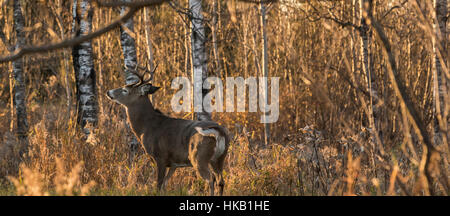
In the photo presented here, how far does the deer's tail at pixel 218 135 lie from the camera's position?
6.30 m

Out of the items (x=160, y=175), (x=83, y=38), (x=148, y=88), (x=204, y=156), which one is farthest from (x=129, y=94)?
(x=83, y=38)

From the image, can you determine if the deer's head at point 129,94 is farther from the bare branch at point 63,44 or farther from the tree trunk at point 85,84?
the bare branch at point 63,44

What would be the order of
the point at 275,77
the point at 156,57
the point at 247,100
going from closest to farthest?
1. the point at 275,77
2. the point at 247,100
3. the point at 156,57

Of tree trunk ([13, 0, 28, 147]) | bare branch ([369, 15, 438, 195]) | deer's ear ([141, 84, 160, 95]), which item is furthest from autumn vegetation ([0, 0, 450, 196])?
deer's ear ([141, 84, 160, 95])

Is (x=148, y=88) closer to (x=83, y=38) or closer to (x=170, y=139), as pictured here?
(x=170, y=139)

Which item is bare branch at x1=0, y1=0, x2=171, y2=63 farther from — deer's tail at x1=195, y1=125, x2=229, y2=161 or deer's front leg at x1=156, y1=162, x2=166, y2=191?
deer's front leg at x1=156, y1=162, x2=166, y2=191

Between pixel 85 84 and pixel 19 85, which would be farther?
pixel 19 85

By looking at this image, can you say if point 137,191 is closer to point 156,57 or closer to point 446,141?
point 446,141

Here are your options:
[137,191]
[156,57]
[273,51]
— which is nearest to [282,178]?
[137,191]

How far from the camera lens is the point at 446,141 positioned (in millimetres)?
3455

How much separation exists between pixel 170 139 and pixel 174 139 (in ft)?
0.24

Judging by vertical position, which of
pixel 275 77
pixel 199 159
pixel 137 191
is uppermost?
pixel 275 77

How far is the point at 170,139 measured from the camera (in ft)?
22.6
